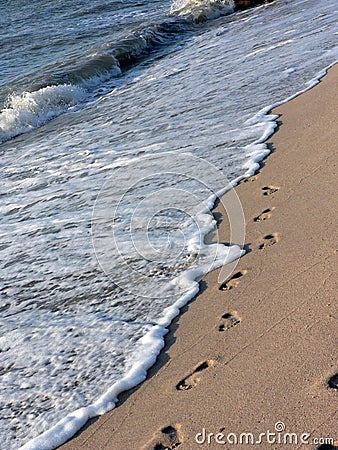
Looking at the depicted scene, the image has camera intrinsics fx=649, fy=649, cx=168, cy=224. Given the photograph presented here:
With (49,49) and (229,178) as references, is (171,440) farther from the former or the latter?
(49,49)

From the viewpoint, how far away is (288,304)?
314cm

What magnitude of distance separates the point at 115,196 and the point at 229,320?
233 cm

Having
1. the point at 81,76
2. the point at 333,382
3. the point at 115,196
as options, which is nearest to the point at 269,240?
the point at 333,382

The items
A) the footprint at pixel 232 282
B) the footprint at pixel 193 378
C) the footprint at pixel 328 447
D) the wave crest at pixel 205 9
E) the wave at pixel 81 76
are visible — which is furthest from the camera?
the wave crest at pixel 205 9

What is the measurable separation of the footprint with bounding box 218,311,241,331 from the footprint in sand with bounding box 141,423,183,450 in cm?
67

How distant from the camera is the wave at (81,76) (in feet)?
32.2

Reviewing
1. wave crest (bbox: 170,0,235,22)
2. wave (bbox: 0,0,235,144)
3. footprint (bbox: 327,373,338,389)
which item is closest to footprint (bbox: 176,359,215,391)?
footprint (bbox: 327,373,338,389)

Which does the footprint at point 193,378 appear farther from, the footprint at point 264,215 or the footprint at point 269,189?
the footprint at point 269,189

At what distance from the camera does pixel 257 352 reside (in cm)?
289

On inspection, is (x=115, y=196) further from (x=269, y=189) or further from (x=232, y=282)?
(x=232, y=282)

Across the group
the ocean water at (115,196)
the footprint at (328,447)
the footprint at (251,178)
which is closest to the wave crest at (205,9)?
the ocean water at (115,196)

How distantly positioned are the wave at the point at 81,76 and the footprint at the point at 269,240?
20.4 ft

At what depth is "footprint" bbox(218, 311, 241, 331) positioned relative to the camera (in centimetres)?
316

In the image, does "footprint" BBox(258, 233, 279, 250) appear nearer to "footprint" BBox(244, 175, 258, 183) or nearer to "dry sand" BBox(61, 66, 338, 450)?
"dry sand" BBox(61, 66, 338, 450)
